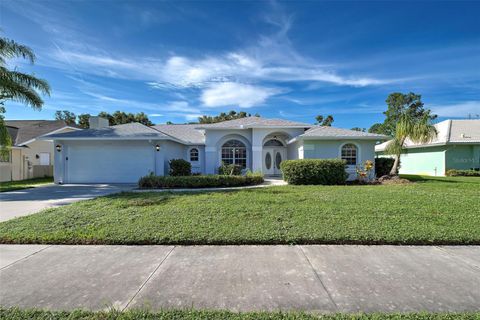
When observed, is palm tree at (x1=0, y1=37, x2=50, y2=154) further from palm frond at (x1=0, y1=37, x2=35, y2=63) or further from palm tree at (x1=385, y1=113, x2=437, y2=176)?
palm tree at (x1=385, y1=113, x2=437, y2=176)

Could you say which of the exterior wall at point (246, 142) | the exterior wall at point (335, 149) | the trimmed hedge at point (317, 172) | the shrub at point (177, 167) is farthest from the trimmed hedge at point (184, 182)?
the exterior wall at point (335, 149)

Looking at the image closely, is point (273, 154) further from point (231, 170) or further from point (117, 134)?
point (117, 134)

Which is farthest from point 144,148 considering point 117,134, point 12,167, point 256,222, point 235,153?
point 12,167

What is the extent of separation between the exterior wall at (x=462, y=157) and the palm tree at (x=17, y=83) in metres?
29.9

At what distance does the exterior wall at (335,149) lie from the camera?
1523 centimetres

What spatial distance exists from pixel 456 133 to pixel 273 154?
1748cm

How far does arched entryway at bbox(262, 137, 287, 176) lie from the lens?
61.0 ft

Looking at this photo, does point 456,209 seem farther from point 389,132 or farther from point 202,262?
point 389,132

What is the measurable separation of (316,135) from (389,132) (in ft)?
123

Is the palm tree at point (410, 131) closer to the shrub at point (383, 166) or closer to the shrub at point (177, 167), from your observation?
the shrub at point (383, 166)

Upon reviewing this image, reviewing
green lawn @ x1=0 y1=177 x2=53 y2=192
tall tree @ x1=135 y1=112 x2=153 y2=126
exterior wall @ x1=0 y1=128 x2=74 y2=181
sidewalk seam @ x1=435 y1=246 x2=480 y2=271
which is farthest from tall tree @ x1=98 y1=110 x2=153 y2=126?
sidewalk seam @ x1=435 y1=246 x2=480 y2=271

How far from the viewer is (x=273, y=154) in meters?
18.7

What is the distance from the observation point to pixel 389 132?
43.8 metres

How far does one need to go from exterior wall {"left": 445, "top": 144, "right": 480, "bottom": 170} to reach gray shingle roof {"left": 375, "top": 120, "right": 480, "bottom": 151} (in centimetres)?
69
